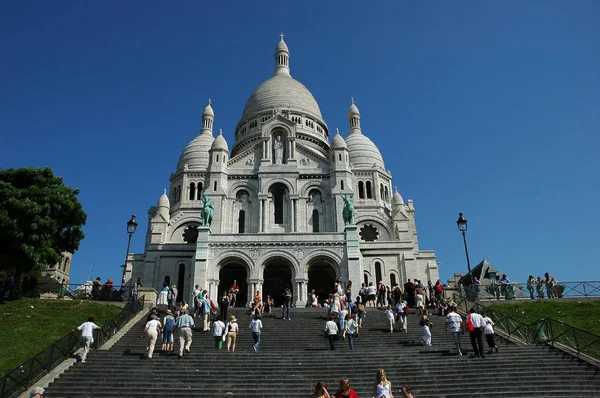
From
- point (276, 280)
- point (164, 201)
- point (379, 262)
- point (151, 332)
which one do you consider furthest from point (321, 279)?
point (151, 332)

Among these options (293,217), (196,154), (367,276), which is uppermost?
(196,154)

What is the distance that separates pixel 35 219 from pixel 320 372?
69.2ft

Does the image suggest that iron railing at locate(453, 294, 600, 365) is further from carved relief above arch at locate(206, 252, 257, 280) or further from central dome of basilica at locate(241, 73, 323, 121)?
central dome of basilica at locate(241, 73, 323, 121)

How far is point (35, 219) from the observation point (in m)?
28.0

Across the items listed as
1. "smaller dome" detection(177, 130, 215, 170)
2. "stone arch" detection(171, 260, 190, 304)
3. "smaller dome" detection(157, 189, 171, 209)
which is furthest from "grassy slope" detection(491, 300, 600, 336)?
"smaller dome" detection(177, 130, 215, 170)

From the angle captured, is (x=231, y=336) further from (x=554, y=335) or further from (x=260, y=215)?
(x=260, y=215)

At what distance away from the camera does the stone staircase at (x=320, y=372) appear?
13.3 metres

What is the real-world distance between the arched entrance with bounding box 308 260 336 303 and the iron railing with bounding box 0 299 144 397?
20428mm

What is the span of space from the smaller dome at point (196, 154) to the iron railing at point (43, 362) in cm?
3516

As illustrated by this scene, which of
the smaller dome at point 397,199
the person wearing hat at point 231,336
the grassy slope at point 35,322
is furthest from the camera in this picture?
the smaller dome at point 397,199

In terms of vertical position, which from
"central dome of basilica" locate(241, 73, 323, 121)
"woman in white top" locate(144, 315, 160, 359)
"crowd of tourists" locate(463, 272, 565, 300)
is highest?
"central dome of basilica" locate(241, 73, 323, 121)

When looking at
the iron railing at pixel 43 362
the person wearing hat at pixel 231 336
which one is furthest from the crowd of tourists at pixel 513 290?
the iron railing at pixel 43 362

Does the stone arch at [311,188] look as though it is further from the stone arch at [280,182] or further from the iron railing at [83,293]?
the iron railing at [83,293]

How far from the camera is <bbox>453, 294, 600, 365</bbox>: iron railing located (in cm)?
1530
